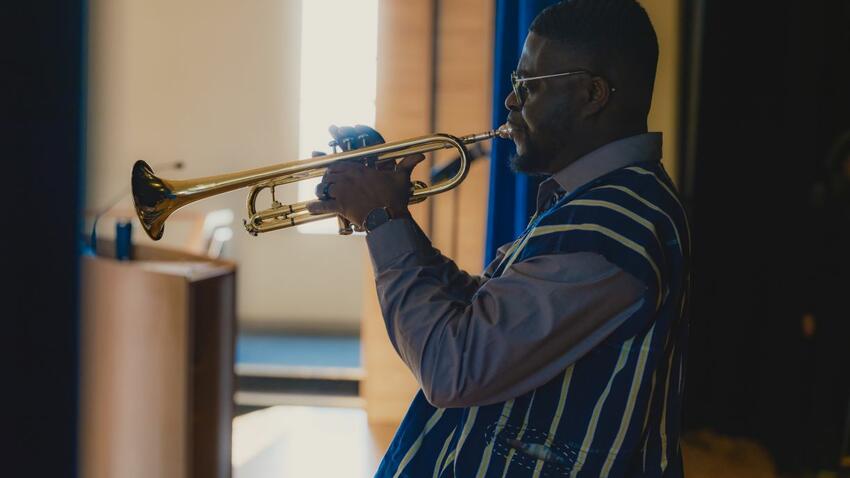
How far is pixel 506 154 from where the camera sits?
2387 mm

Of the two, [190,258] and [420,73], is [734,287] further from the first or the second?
[190,258]

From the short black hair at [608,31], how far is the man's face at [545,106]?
21 mm

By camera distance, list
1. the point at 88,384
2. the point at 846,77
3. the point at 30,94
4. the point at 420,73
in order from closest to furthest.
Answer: the point at 30,94 < the point at 88,384 < the point at 846,77 < the point at 420,73

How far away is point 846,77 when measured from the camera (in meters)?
2.97

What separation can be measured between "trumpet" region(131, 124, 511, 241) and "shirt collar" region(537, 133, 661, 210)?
0.48 feet

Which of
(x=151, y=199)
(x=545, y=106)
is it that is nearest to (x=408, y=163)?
(x=545, y=106)

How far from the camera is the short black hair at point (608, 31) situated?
108 centimetres

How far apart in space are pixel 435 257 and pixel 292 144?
15.0 feet

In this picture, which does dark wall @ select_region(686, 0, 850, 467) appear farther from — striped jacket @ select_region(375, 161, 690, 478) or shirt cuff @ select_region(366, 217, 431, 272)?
shirt cuff @ select_region(366, 217, 431, 272)

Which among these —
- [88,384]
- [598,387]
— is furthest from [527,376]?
[88,384]

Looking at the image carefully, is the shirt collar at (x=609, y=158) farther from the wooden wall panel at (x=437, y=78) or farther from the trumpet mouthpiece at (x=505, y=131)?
the wooden wall panel at (x=437, y=78)

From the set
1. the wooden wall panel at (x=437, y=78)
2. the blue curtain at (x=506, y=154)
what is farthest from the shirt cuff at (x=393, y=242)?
the wooden wall panel at (x=437, y=78)

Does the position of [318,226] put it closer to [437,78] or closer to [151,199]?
[437,78]

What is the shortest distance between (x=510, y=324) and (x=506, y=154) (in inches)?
59.1
